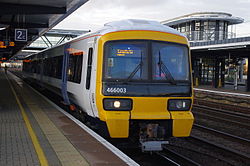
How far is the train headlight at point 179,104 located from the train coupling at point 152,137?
0.55 meters

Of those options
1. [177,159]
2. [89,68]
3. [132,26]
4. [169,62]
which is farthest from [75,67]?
[177,159]

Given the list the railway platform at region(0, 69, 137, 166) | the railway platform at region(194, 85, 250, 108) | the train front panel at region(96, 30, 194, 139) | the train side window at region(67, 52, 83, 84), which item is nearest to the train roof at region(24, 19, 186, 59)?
the train front panel at region(96, 30, 194, 139)

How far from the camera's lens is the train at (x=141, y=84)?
673 cm

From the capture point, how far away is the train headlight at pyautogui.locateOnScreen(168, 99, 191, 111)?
278 inches

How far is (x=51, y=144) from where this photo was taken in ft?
21.8

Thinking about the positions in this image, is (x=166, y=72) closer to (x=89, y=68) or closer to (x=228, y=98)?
(x=89, y=68)

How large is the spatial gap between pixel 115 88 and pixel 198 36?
37750mm

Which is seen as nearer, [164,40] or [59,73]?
[164,40]

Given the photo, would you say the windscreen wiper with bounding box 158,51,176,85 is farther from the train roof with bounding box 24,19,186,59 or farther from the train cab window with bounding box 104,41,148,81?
the train roof with bounding box 24,19,186,59

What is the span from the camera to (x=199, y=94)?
76.6 feet

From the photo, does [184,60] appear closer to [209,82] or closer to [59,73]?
[59,73]

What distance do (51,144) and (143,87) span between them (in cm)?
237

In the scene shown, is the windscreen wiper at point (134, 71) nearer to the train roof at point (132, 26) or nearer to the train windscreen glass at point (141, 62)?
the train windscreen glass at point (141, 62)

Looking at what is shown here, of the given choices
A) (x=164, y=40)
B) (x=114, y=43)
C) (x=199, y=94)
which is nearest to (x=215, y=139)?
(x=164, y=40)
